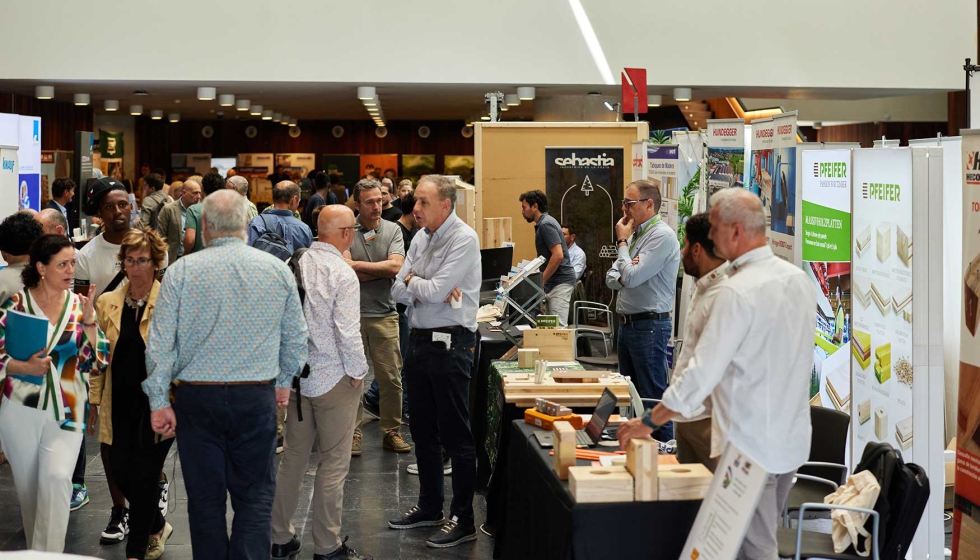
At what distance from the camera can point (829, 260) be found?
5.13 meters

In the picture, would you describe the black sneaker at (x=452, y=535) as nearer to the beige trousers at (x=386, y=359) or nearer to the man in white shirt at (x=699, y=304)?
the man in white shirt at (x=699, y=304)

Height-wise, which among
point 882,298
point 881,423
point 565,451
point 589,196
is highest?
point 589,196

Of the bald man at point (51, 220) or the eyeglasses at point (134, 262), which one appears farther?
the bald man at point (51, 220)

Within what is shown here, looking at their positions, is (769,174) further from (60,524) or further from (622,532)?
(60,524)

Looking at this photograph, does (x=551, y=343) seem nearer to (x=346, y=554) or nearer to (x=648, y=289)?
(x=648, y=289)

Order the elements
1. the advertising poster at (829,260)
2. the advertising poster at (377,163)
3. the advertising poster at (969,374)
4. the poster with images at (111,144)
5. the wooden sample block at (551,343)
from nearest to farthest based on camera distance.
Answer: the advertising poster at (969,374), the advertising poster at (829,260), the wooden sample block at (551,343), the poster with images at (111,144), the advertising poster at (377,163)

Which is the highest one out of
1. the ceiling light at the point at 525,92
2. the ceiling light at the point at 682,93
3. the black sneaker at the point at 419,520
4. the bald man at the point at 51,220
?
the ceiling light at the point at 682,93

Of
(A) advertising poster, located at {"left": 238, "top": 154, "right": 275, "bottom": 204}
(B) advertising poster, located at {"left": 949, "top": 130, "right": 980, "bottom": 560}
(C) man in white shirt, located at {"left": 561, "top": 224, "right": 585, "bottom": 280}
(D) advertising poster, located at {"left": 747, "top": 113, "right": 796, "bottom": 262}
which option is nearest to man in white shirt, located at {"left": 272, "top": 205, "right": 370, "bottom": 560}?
(D) advertising poster, located at {"left": 747, "top": 113, "right": 796, "bottom": 262}

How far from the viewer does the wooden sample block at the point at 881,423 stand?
4.47 metres

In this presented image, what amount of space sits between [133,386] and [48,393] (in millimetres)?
316

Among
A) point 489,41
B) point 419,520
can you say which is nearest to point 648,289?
point 419,520

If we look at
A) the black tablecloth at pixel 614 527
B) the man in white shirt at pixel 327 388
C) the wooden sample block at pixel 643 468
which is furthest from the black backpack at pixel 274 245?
the wooden sample block at pixel 643 468

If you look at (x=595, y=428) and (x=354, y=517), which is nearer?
(x=595, y=428)

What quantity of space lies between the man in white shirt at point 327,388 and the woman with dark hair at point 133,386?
1.87ft
